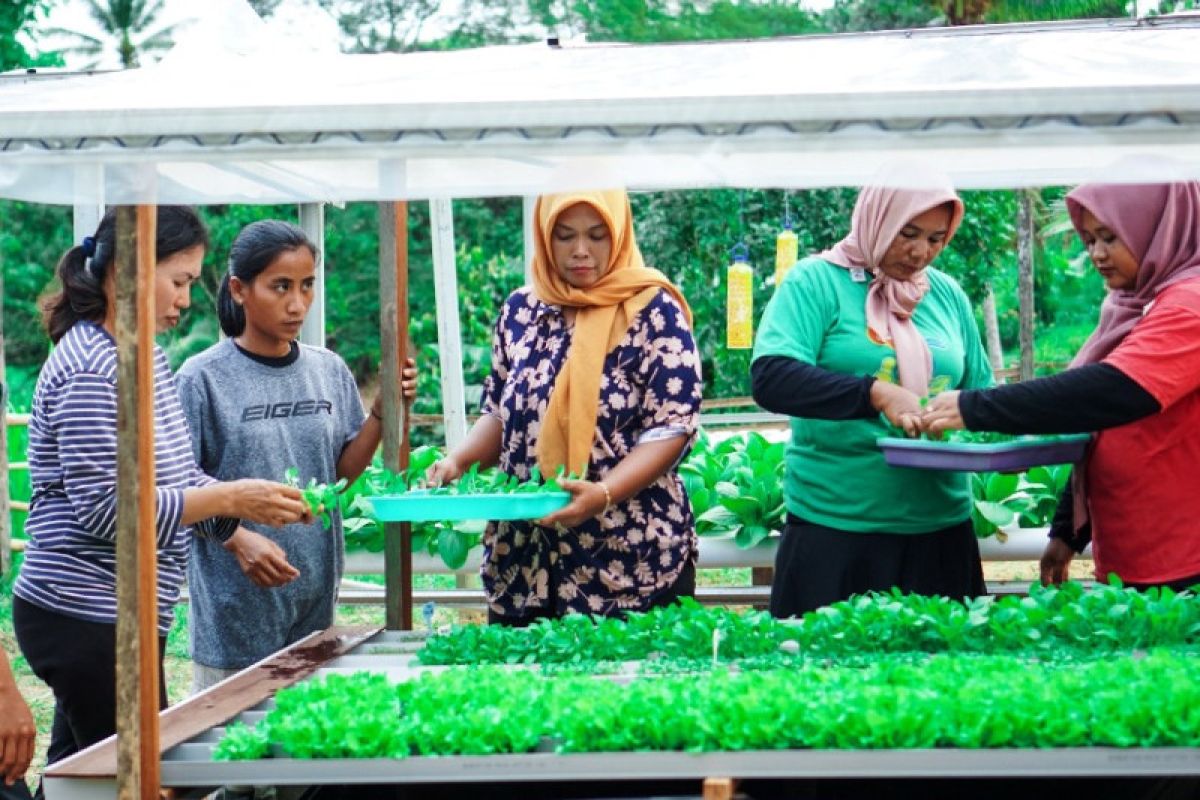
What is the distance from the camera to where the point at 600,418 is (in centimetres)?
303

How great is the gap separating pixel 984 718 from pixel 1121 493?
0.97m

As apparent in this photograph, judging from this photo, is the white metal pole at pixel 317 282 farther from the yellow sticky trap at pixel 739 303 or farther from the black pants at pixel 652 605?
the black pants at pixel 652 605

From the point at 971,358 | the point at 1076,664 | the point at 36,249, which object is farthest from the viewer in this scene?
the point at 36,249

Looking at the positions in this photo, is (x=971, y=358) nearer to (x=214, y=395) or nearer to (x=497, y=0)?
(x=214, y=395)

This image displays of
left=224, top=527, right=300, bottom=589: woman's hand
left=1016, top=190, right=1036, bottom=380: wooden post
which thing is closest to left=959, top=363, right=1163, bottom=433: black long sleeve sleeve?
left=224, top=527, right=300, bottom=589: woman's hand

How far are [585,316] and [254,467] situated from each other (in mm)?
814

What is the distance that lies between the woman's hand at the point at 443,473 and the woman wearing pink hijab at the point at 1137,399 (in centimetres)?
101

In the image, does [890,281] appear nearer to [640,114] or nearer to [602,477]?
[602,477]

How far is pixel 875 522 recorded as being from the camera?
3.18m

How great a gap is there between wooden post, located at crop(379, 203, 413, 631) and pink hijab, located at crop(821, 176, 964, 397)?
990mm

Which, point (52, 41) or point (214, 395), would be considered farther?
point (52, 41)

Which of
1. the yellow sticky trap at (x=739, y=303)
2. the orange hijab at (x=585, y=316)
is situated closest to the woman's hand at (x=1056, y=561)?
the orange hijab at (x=585, y=316)

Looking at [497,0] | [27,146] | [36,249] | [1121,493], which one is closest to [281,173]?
[27,146]

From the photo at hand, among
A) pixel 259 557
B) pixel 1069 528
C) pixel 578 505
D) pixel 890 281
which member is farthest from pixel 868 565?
pixel 259 557
